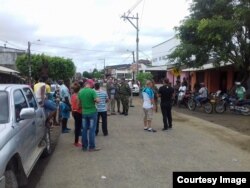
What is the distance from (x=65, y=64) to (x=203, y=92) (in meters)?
47.8

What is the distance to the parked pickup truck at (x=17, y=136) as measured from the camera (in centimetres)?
582

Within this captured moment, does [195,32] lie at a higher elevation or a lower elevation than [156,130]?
higher

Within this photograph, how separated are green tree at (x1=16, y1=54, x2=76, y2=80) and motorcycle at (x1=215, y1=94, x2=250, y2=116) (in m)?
41.7

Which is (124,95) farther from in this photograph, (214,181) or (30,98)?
(214,181)

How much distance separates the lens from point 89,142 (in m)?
10.8

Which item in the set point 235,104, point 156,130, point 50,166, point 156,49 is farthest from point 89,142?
point 156,49

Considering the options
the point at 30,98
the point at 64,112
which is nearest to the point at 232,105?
the point at 64,112

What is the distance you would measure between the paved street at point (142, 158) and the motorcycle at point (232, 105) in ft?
21.3

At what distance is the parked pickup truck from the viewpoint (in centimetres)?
582

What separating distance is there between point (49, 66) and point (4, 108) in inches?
2263

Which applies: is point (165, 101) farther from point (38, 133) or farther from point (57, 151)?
point (38, 133)

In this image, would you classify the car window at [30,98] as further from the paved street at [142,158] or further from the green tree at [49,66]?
the green tree at [49,66]

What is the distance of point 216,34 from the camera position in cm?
2122

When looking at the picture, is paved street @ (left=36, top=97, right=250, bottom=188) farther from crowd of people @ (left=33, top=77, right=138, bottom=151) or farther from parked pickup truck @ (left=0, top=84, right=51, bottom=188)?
parked pickup truck @ (left=0, top=84, right=51, bottom=188)
